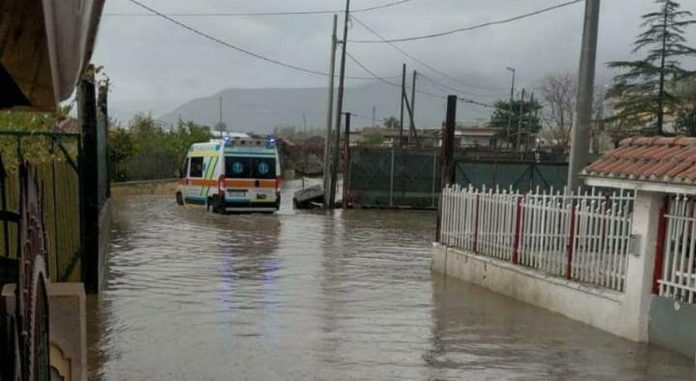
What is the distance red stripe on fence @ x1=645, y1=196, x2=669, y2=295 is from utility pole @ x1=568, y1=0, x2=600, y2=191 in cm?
342

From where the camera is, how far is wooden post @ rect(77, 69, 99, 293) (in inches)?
395

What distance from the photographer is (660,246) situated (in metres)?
8.72

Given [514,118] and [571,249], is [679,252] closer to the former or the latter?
[571,249]

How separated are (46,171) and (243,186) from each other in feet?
52.6

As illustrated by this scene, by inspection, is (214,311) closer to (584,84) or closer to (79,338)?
(79,338)

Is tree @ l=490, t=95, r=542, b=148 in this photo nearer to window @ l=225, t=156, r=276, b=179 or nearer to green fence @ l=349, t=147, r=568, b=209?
green fence @ l=349, t=147, r=568, b=209

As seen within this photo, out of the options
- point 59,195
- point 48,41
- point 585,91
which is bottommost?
point 59,195

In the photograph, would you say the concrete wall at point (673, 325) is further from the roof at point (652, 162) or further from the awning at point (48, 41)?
the awning at point (48, 41)

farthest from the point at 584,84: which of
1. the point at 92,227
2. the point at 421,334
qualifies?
the point at 92,227

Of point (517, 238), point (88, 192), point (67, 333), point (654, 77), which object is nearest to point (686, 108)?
point (654, 77)

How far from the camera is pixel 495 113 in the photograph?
76.3m

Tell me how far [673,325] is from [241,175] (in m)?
17.5

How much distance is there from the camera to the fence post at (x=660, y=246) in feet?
28.5

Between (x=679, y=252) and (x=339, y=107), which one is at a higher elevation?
(x=339, y=107)
